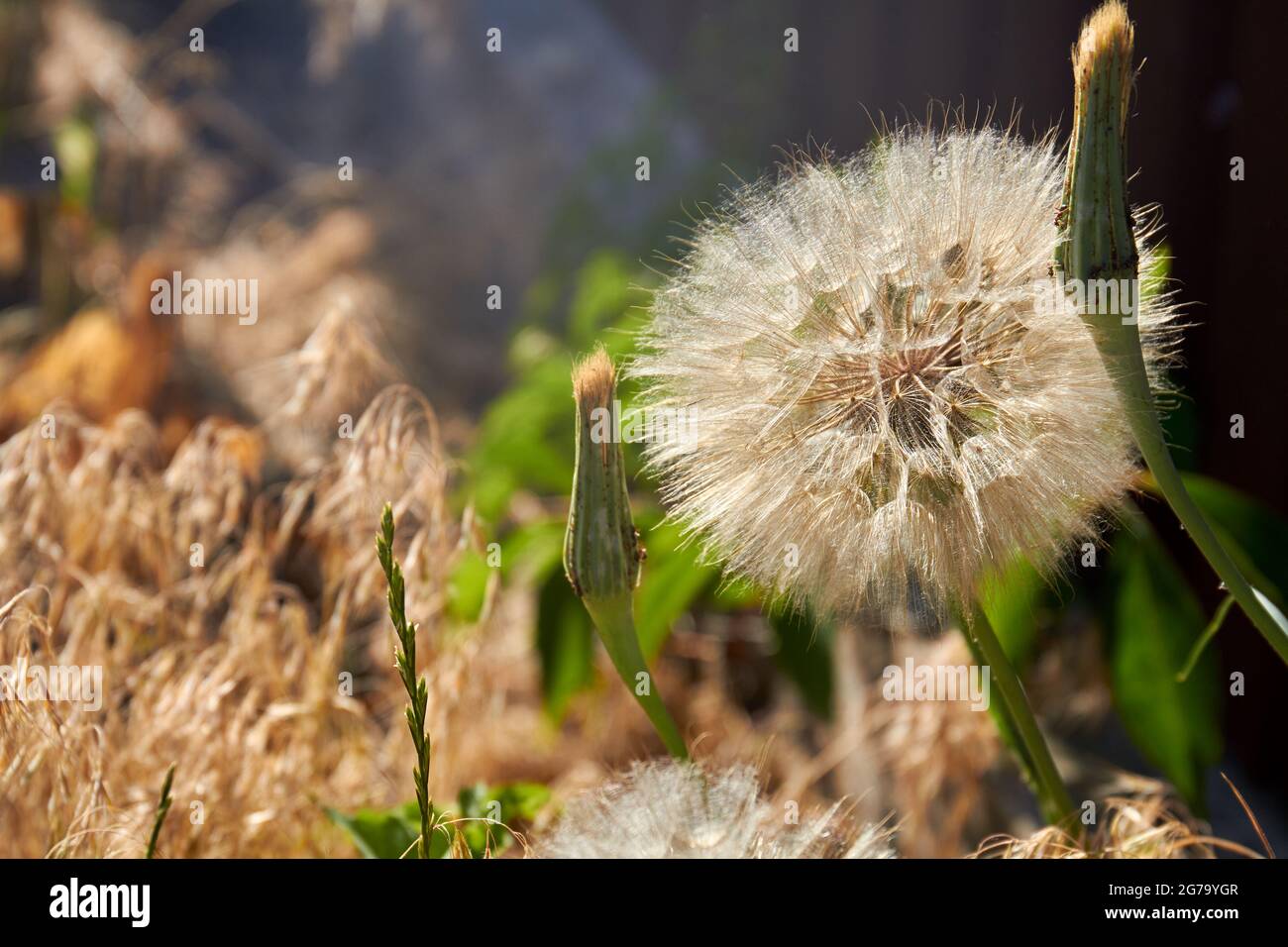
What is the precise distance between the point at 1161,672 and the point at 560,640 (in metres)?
0.53

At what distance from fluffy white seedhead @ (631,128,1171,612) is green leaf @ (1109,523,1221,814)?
12.9 inches

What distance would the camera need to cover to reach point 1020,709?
51cm

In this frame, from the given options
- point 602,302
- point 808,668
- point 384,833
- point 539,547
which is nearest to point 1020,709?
point 384,833

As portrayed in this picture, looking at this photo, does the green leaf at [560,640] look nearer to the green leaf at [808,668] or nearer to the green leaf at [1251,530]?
the green leaf at [808,668]

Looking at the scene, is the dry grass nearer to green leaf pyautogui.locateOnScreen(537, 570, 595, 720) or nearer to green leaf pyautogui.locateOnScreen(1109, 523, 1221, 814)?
green leaf pyautogui.locateOnScreen(1109, 523, 1221, 814)

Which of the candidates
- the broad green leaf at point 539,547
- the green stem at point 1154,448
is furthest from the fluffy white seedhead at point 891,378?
the broad green leaf at point 539,547

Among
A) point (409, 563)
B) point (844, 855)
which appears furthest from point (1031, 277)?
point (409, 563)

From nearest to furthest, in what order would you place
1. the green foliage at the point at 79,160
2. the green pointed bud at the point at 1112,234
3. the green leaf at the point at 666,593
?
the green pointed bud at the point at 1112,234
the green leaf at the point at 666,593
the green foliage at the point at 79,160

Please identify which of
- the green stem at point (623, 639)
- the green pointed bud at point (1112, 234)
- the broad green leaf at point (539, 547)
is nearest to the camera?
the green pointed bud at point (1112, 234)

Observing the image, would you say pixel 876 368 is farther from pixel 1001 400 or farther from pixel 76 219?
pixel 76 219

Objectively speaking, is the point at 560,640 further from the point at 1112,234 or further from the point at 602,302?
the point at 1112,234

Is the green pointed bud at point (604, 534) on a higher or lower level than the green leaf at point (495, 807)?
higher

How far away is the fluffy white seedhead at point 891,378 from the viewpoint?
47 cm
